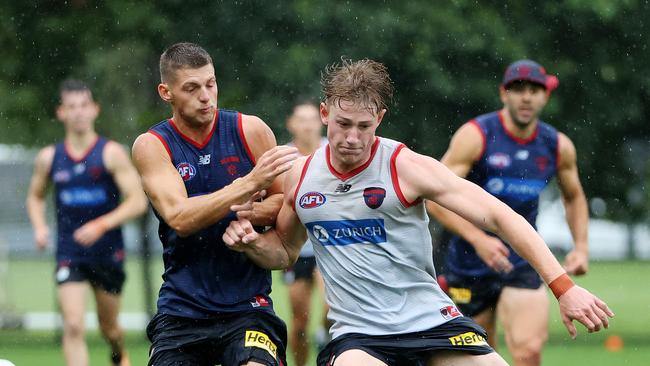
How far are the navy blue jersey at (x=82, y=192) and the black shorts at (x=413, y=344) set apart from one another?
5.30 metres

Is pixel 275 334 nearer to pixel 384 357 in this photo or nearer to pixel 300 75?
pixel 384 357

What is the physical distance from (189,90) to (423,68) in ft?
30.7

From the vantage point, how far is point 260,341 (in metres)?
5.88

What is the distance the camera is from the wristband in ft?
17.2

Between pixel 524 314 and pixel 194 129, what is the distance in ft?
10.8

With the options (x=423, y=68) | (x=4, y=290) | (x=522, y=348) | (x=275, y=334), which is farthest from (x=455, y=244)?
(x=4, y=290)

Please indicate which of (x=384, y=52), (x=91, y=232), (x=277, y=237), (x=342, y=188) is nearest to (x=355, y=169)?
(x=342, y=188)

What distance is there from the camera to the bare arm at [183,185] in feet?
18.4

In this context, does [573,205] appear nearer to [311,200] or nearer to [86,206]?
[311,200]

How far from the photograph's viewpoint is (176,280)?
6.11 m

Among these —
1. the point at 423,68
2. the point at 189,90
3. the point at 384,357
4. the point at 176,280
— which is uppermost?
the point at 423,68

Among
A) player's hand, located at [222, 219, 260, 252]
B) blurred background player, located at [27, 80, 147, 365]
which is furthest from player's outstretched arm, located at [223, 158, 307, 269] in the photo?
blurred background player, located at [27, 80, 147, 365]

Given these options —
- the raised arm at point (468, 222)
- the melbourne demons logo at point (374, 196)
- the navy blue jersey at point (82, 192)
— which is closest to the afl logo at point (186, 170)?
the melbourne demons logo at point (374, 196)

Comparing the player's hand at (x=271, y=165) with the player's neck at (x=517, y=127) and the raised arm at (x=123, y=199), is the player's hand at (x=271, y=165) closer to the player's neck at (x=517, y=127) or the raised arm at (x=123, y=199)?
the player's neck at (x=517, y=127)
